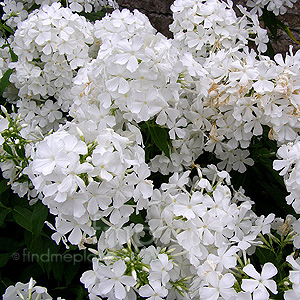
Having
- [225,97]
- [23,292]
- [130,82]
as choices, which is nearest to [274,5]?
[225,97]

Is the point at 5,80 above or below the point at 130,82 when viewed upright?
below

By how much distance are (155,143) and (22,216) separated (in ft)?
1.85

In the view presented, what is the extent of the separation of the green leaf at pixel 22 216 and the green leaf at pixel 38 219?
0.04 metres

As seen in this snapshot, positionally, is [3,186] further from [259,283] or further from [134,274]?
[259,283]

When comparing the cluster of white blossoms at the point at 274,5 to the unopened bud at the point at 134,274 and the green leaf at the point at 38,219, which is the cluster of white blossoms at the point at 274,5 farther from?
the unopened bud at the point at 134,274

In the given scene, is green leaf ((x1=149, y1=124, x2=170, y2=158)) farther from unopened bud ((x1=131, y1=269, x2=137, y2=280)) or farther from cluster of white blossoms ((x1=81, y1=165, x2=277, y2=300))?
unopened bud ((x1=131, y1=269, x2=137, y2=280))

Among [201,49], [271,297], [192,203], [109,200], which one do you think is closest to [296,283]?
[271,297]

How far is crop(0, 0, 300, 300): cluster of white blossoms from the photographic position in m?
1.17

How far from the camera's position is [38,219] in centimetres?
152

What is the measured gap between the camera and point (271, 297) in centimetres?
128

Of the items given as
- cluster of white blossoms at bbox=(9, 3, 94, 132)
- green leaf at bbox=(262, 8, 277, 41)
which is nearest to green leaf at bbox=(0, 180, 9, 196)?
cluster of white blossoms at bbox=(9, 3, 94, 132)

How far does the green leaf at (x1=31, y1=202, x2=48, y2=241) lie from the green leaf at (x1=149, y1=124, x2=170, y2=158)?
0.47 meters

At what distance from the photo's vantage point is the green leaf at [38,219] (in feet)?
4.91

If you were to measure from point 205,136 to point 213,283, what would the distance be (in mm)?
672
